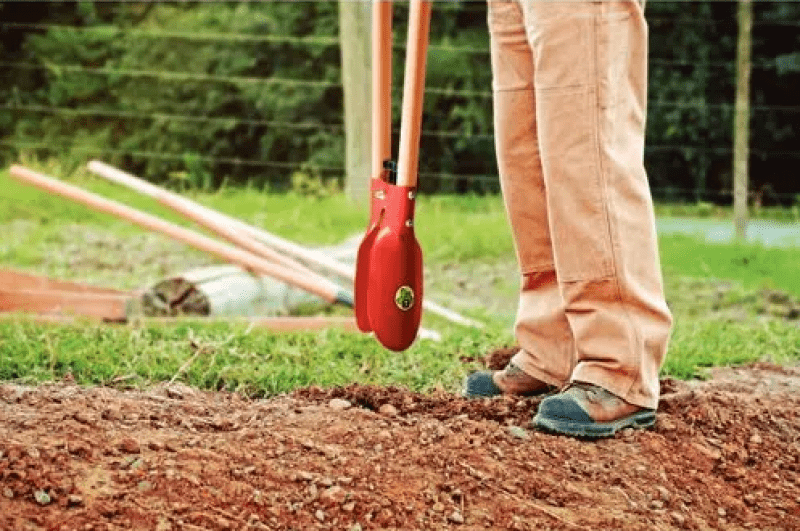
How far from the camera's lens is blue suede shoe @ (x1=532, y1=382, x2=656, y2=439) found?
3393 millimetres

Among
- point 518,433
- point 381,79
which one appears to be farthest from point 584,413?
point 381,79

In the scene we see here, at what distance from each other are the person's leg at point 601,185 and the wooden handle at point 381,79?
36 centimetres

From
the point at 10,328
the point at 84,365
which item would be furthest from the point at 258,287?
the point at 84,365

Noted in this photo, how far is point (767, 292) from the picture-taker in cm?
697

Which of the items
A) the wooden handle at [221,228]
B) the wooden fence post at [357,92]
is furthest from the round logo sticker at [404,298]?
the wooden fence post at [357,92]

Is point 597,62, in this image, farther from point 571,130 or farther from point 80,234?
point 80,234

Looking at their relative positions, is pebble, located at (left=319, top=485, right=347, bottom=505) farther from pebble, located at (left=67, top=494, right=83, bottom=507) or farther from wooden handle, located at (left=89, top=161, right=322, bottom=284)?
wooden handle, located at (left=89, top=161, right=322, bottom=284)

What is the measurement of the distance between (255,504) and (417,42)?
1.20 meters

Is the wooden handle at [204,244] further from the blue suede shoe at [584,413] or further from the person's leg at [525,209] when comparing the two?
the blue suede shoe at [584,413]

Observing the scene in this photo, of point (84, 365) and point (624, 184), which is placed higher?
point (624, 184)

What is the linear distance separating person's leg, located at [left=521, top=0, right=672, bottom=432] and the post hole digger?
32cm

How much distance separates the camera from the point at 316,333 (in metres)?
5.08

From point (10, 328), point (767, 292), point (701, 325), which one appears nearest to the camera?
point (10, 328)

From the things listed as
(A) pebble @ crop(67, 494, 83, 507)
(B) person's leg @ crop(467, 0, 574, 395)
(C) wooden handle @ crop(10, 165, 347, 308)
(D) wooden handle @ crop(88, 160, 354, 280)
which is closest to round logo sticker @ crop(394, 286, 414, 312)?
(B) person's leg @ crop(467, 0, 574, 395)
